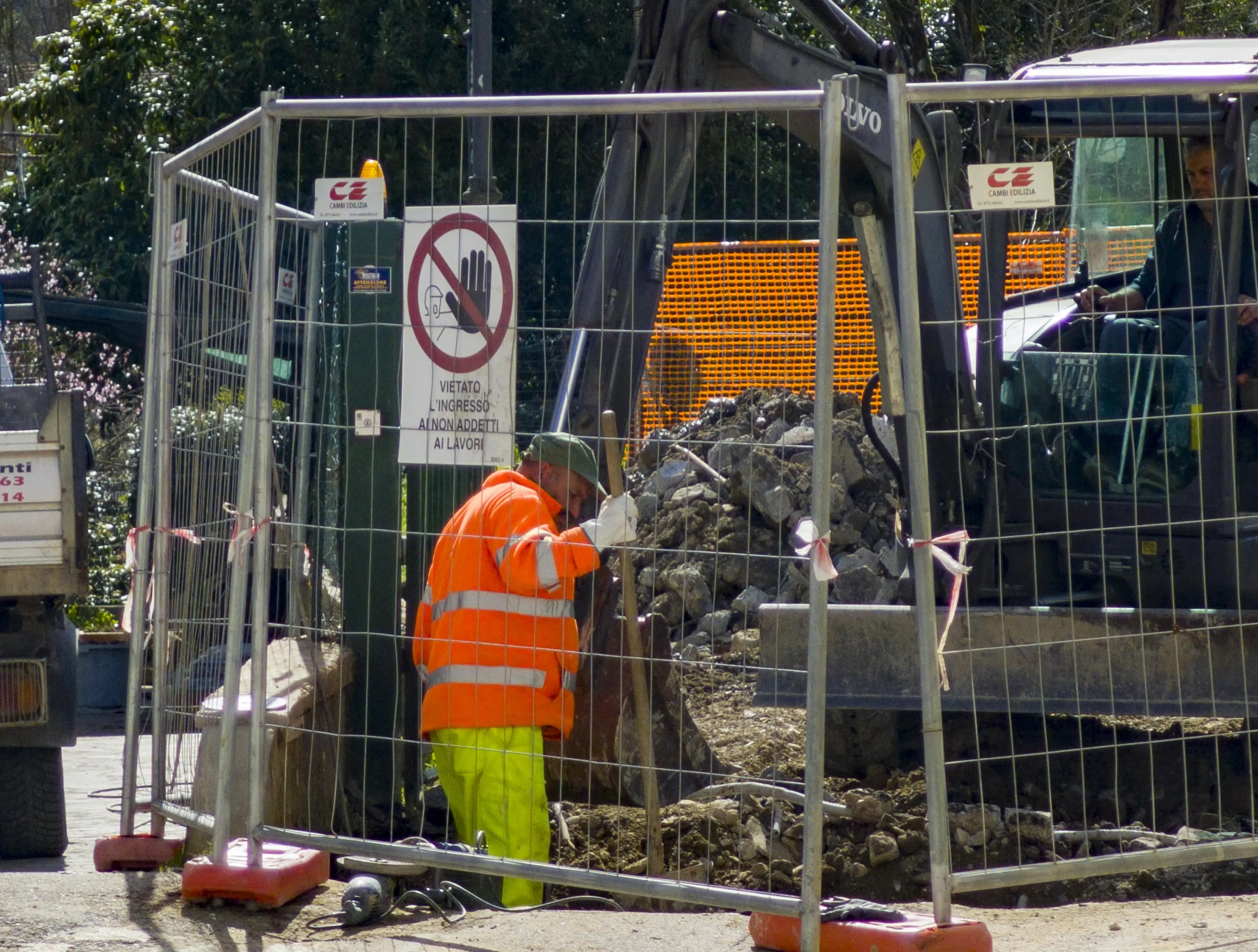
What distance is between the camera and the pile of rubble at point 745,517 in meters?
9.59

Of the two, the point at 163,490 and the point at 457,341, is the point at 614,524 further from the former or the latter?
the point at 163,490

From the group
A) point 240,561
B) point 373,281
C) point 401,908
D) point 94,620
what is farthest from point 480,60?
point 401,908

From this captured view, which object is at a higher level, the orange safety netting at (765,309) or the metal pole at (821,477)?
the orange safety netting at (765,309)

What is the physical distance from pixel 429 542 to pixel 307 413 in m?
0.76

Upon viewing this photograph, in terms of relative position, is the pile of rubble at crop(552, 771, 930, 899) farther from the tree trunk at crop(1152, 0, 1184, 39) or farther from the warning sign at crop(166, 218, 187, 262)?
the tree trunk at crop(1152, 0, 1184, 39)

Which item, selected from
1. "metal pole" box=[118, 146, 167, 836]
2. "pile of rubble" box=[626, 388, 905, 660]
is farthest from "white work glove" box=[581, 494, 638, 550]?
"pile of rubble" box=[626, 388, 905, 660]

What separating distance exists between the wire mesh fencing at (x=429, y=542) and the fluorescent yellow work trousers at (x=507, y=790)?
12 mm

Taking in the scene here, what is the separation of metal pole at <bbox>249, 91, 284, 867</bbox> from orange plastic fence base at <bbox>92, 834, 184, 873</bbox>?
72 centimetres

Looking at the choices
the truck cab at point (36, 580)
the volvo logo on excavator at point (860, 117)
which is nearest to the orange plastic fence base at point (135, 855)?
the truck cab at point (36, 580)

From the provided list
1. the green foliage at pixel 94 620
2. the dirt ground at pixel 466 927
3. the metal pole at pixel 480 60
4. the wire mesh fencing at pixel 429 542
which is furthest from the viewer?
the green foliage at pixel 94 620

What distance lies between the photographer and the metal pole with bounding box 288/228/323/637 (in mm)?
5852

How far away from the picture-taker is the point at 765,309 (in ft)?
35.8

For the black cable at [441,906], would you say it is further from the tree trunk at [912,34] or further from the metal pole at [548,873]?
the tree trunk at [912,34]

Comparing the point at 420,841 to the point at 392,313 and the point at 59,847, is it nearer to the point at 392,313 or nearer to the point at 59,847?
the point at 392,313
